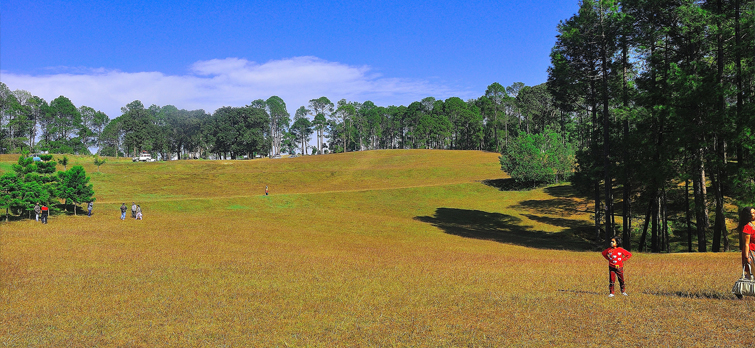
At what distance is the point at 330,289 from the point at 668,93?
2780 centimetres

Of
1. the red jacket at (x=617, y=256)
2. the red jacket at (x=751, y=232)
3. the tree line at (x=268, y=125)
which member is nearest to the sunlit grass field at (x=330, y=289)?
the red jacket at (x=617, y=256)

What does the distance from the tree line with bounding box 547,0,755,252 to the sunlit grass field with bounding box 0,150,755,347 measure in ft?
23.7

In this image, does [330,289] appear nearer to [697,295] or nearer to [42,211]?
[697,295]

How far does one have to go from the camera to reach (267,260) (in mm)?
22234

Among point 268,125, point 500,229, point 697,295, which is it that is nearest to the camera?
point 697,295

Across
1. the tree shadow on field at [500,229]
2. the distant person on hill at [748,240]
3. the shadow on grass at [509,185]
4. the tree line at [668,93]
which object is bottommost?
the tree shadow on field at [500,229]

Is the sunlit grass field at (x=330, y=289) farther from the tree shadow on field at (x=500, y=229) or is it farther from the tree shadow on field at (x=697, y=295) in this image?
the tree shadow on field at (x=500, y=229)

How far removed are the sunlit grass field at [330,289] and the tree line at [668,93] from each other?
7.22m

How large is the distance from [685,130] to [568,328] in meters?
23.5

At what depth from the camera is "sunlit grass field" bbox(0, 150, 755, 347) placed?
1005 cm

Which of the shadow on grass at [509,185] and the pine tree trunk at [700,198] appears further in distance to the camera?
the shadow on grass at [509,185]

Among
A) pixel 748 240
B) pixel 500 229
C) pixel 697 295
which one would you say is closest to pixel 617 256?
pixel 697 295

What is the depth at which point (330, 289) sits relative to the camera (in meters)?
15.6

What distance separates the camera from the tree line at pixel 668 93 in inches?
993
